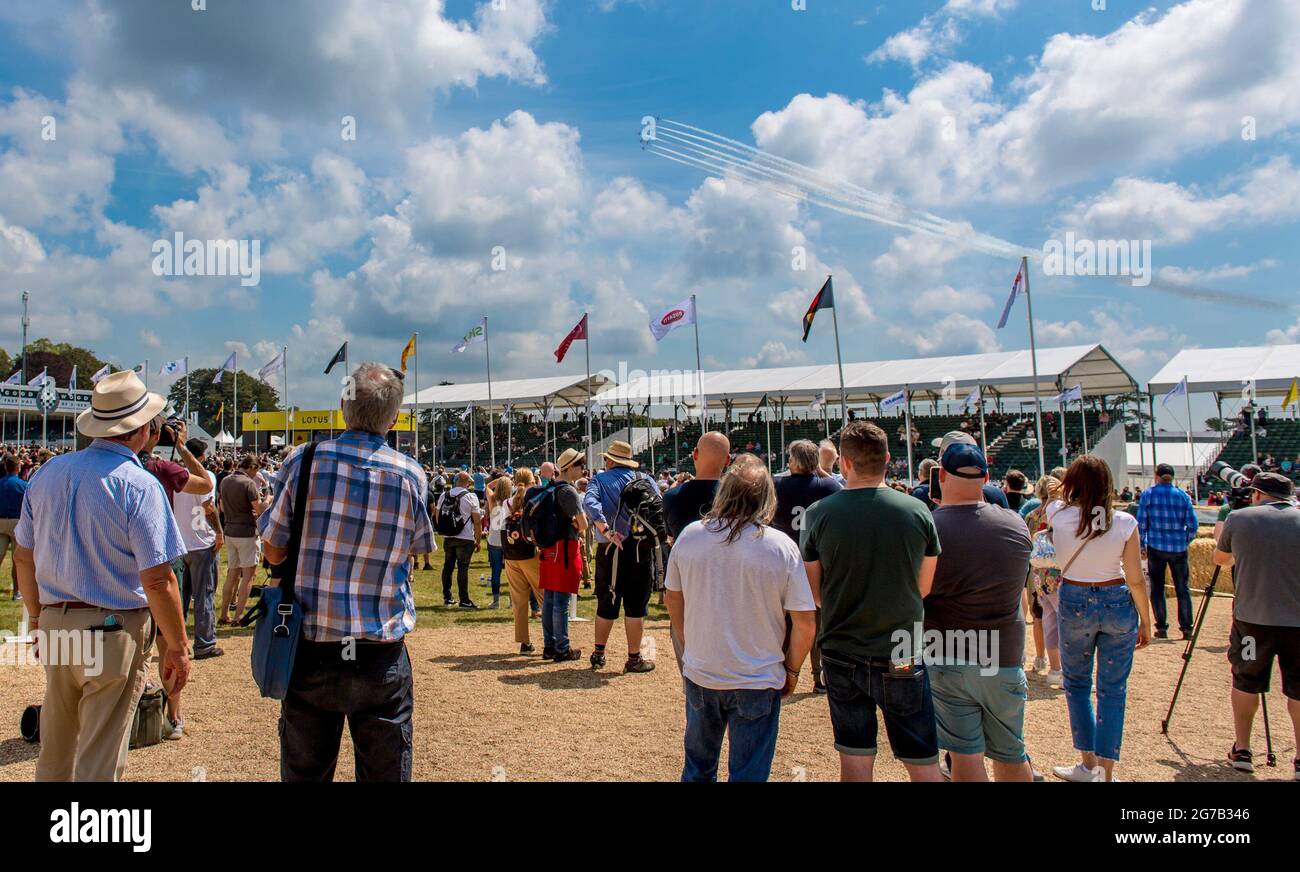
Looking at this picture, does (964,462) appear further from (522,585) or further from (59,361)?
(59,361)

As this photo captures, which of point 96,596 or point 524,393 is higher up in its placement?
point 524,393

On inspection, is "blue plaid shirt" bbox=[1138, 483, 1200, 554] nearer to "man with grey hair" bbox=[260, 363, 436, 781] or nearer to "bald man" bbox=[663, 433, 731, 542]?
"bald man" bbox=[663, 433, 731, 542]

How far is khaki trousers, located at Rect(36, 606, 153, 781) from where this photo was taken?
338 cm

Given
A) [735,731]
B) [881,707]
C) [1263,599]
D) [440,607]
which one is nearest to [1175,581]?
[1263,599]

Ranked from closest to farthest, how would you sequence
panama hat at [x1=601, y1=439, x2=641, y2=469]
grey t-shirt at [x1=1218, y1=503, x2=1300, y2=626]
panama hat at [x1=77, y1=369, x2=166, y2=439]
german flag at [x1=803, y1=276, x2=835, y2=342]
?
panama hat at [x1=77, y1=369, x2=166, y2=439] < grey t-shirt at [x1=1218, y1=503, x2=1300, y2=626] < panama hat at [x1=601, y1=439, x2=641, y2=469] < german flag at [x1=803, y1=276, x2=835, y2=342]

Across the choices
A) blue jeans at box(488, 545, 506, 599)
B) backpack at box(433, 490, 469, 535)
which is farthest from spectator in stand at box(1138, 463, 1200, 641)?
backpack at box(433, 490, 469, 535)

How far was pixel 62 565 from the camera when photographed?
3396 mm

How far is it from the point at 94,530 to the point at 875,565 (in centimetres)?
336

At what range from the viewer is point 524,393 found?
145 feet

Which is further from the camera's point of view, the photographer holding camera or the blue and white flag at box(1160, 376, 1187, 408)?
the blue and white flag at box(1160, 376, 1187, 408)

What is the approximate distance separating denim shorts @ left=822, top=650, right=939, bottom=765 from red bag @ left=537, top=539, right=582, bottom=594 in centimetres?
419

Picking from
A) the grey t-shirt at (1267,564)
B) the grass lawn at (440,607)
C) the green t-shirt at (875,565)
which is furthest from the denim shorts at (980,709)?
the grass lawn at (440,607)

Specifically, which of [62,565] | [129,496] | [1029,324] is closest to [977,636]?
[129,496]

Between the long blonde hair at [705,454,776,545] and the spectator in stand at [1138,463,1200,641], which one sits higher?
the long blonde hair at [705,454,776,545]
